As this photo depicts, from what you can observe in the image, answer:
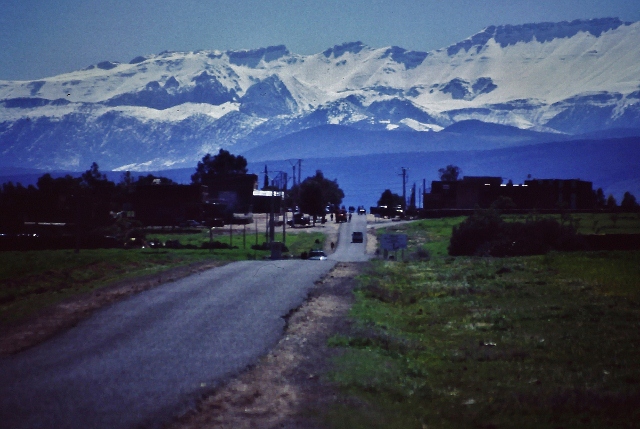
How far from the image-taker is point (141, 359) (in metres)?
15.7

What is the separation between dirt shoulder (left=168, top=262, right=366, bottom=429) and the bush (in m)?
41.1

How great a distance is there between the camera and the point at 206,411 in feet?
39.9

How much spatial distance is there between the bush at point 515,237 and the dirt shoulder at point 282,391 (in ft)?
135

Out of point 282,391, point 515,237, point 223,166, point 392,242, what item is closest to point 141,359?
point 282,391

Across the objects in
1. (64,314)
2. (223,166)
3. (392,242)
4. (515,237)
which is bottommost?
(64,314)

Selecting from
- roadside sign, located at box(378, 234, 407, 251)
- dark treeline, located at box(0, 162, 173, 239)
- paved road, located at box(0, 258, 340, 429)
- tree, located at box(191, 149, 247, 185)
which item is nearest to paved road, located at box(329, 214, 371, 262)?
roadside sign, located at box(378, 234, 407, 251)

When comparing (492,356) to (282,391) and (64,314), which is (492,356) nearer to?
(282,391)

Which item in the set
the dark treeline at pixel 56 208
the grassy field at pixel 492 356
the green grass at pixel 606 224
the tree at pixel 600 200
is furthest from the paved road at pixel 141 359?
the tree at pixel 600 200

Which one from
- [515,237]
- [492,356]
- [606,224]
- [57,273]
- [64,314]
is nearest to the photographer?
[492,356]

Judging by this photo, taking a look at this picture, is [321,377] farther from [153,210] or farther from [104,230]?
[153,210]

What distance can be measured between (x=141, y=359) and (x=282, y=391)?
348 cm

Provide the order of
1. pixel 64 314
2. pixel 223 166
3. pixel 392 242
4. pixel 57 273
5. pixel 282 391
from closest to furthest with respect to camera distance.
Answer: pixel 282 391
pixel 64 314
pixel 57 273
pixel 392 242
pixel 223 166

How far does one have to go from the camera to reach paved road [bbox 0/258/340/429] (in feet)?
39.4

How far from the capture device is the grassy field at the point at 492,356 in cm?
1202
